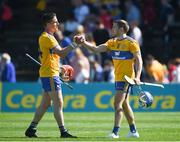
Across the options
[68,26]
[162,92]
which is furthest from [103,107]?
[68,26]

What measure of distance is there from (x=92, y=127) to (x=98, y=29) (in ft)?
32.7

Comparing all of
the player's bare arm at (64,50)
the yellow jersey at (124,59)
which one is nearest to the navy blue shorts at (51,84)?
the player's bare arm at (64,50)

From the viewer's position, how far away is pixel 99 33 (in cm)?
2944

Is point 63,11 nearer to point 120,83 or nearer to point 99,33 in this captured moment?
point 99,33

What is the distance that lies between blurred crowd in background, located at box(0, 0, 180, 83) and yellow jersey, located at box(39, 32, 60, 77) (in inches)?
459

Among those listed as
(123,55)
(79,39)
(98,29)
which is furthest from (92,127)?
(98,29)

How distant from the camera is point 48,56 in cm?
1688

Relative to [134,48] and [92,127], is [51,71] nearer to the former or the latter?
[134,48]

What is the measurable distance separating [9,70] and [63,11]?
7.06 metres

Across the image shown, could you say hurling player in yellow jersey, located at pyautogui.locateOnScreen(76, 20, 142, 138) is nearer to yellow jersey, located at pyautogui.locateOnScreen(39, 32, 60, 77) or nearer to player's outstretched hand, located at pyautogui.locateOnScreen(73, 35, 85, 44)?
player's outstretched hand, located at pyautogui.locateOnScreen(73, 35, 85, 44)

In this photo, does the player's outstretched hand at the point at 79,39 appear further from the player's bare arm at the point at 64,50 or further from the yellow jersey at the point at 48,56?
the yellow jersey at the point at 48,56

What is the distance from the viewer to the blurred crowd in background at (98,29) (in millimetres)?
29438

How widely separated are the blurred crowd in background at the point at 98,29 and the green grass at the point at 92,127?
4488mm

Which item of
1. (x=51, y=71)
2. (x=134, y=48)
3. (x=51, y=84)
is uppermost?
(x=134, y=48)
